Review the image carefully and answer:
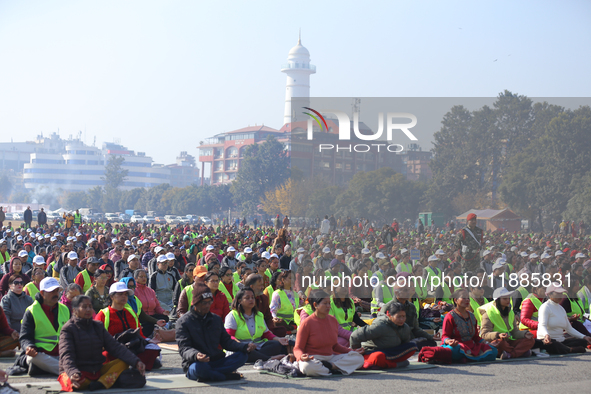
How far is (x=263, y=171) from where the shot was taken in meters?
67.5

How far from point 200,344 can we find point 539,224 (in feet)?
64.4

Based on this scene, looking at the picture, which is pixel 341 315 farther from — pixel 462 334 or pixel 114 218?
pixel 114 218

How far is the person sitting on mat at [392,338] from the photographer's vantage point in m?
7.12

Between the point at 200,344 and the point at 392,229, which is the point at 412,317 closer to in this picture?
A: the point at 200,344

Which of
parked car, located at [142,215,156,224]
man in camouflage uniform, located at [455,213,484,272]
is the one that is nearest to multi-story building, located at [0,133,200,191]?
parked car, located at [142,215,156,224]

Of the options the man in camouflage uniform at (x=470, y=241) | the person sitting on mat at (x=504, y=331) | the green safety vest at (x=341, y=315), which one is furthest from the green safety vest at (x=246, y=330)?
the man in camouflage uniform at (x=470, y=241)

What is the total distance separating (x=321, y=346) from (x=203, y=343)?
4.03 feet

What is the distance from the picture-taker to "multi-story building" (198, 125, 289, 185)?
A: 10069cm

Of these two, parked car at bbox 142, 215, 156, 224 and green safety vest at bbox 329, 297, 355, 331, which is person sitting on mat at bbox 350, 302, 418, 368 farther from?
parked car at bbox 142, 215, 156, 224

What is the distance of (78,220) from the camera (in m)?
33.0

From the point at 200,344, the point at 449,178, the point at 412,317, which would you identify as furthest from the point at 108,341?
the point at 449,178

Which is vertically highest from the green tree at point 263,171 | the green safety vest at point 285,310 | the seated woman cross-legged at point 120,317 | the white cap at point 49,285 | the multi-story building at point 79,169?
the multi-story building at point 79,169

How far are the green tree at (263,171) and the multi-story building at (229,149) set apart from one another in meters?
29.0

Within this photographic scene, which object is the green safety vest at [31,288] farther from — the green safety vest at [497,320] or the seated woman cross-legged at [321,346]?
the green safety vest at [497,320]
